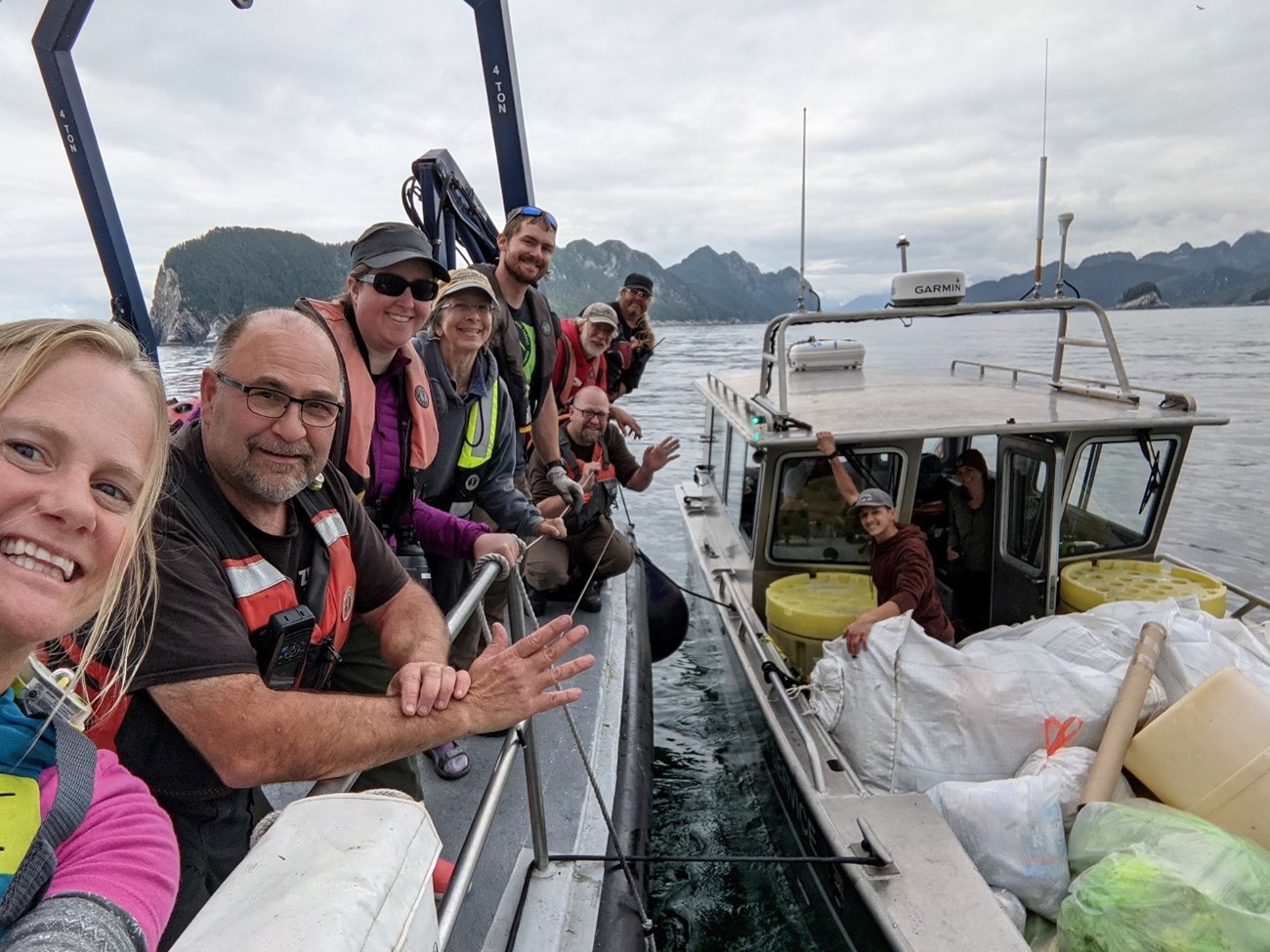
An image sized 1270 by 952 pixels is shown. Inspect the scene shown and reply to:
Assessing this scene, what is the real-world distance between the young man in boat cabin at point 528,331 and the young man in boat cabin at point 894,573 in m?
1.41

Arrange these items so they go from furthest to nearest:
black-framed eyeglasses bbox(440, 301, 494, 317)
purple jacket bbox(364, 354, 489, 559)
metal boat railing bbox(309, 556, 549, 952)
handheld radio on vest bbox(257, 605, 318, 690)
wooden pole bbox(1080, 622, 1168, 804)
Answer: black-framed eyeglasses bbox(440, 301, 494, 317) < wooden pole bbox(1080, 622, 1168, 804) < purple jacket bbox(364, 354, 489, 559) < handheld radio on vest bbox(257, 605, 318, 690) < metal boat railing bbox(309, 556, 549, 952)

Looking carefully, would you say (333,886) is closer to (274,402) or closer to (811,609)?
(274,402)

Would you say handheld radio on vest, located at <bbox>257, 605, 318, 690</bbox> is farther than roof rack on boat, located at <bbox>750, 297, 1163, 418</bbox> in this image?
No

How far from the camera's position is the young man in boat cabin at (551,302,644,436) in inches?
193

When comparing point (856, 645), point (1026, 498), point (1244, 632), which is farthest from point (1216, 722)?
point (1026, 498)

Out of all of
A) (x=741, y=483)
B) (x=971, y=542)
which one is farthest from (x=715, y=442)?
(x=971, y=542)

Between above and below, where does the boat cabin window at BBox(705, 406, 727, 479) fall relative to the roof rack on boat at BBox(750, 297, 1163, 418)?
below

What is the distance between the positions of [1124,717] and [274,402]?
314cm

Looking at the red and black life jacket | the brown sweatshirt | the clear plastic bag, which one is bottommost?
the clear plastic bag

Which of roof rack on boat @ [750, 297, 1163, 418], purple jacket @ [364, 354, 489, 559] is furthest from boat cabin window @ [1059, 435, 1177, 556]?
purple jacket @ [364, 354, 489, 559]

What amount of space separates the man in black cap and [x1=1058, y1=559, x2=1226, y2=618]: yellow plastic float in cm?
345

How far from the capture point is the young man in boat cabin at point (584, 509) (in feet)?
14.3

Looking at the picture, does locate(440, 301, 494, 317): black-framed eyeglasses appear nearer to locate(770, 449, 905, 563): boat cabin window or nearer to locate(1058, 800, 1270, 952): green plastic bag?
locate(770, 449, 905, 563): boat cabin window

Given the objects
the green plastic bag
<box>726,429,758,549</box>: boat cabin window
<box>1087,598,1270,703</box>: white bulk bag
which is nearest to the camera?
the green plastic bag
